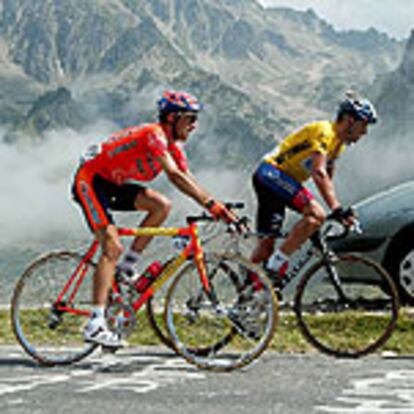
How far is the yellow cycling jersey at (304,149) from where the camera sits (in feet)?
22.0

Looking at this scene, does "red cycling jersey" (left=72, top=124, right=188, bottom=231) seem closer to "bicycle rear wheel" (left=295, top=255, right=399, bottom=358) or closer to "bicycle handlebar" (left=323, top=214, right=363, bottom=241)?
"bicycle handlebar" (left=323, top=214, right=363, bottom=241)

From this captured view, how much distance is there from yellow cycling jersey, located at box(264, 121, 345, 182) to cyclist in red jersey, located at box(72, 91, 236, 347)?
107 cm

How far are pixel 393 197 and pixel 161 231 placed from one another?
463cm

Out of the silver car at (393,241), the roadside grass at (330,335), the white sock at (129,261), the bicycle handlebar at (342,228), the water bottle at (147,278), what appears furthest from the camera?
the silver car at (393,241)

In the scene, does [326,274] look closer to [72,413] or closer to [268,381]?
[268,381]

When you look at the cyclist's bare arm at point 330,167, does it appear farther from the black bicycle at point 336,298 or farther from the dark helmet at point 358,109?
the black bicycle at point 336,298

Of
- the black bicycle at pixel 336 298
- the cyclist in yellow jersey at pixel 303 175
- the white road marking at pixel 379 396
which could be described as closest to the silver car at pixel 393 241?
the black bicycle at pixel 336 298

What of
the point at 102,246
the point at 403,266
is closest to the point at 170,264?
the point at 102,246

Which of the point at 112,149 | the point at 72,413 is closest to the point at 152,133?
the point at 112,149

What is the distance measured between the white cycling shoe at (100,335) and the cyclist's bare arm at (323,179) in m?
2.15

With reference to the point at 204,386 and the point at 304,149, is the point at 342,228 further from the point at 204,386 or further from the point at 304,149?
the point at 204,386

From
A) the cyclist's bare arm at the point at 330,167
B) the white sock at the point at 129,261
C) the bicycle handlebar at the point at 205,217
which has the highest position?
the cyclist's bare arm at the point at 330,167

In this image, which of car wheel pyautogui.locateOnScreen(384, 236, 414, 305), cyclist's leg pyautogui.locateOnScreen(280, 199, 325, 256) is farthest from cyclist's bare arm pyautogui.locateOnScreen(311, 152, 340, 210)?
car wheel pyautogui.locateOnScreen(384, 236, 414, 305)

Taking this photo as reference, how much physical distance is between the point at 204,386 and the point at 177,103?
87.4 inches
